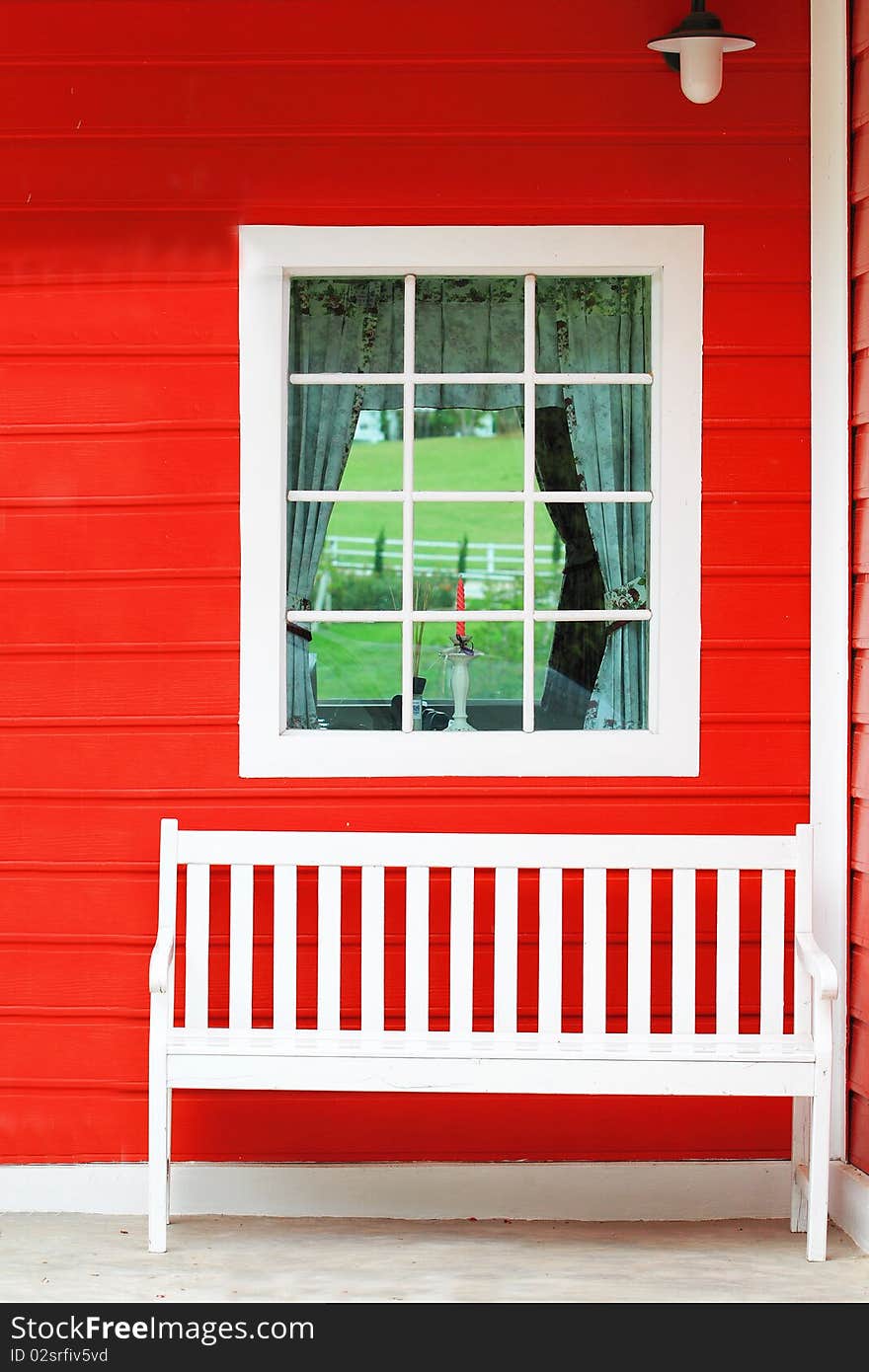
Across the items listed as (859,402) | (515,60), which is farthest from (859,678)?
(515,60)

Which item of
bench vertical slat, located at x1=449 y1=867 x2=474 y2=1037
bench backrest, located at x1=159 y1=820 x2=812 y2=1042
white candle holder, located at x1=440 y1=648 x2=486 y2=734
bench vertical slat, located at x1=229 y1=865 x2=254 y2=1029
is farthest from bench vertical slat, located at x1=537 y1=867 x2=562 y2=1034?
bench vertical slat, located at x1=229 y1=865 x2=254 y2=1029

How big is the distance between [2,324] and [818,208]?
6.64ft

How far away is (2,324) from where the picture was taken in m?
3.43

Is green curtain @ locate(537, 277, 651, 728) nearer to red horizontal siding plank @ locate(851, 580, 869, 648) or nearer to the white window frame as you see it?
the white window frame

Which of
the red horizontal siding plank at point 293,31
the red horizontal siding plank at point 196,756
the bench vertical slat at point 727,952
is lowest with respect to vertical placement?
the bench vertical slat at point 727,952

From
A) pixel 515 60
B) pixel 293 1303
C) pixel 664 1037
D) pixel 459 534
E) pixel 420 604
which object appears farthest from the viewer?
pixel 459 534

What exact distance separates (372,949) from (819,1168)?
1.11 metres

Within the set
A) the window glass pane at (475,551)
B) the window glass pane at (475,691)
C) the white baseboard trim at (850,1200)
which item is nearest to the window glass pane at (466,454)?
the window glass pane at (475,551)

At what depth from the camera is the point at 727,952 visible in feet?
10.8

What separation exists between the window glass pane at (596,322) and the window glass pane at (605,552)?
1.17ft

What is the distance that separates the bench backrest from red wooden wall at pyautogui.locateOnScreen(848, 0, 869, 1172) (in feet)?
0.56

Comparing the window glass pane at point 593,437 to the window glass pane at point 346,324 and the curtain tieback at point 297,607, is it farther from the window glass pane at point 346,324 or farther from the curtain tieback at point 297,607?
the curtain tieback at point 297,607

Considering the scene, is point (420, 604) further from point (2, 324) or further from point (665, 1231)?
point (665, 1231)

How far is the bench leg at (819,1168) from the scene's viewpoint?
3027 mm
